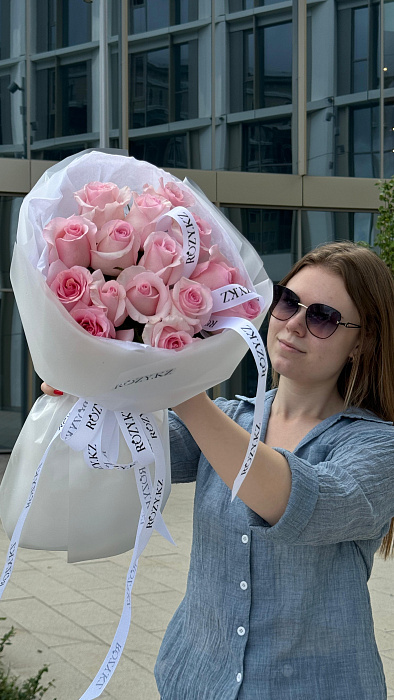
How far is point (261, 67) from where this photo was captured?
14.3 meters

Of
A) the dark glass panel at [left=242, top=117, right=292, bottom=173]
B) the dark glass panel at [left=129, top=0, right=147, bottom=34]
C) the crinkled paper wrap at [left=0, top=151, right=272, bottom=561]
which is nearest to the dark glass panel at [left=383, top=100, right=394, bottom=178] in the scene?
the dark glass panel at [left=242, top=117, right=292, bottom=173]

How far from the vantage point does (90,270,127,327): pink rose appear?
143cm

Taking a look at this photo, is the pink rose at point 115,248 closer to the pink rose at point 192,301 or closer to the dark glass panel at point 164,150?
the pink rose at point 192,301

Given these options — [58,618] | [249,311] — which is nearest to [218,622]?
[249,311]

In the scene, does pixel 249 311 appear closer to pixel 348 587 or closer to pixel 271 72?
pixel 348 587

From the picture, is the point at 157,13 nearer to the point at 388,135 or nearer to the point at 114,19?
the point at 114,19

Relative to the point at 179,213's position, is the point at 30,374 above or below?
below

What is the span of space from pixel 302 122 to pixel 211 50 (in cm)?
183

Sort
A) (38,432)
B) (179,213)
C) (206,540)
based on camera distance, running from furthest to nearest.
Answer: (206,540), (38,432), (179,213)

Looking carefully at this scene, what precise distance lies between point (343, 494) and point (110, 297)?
65 cm

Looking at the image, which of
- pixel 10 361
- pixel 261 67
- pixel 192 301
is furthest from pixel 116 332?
pixel 261 67

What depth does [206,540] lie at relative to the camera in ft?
6.57

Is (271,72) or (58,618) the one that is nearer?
(58,618)

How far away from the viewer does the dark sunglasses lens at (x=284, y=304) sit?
6.55 ft
